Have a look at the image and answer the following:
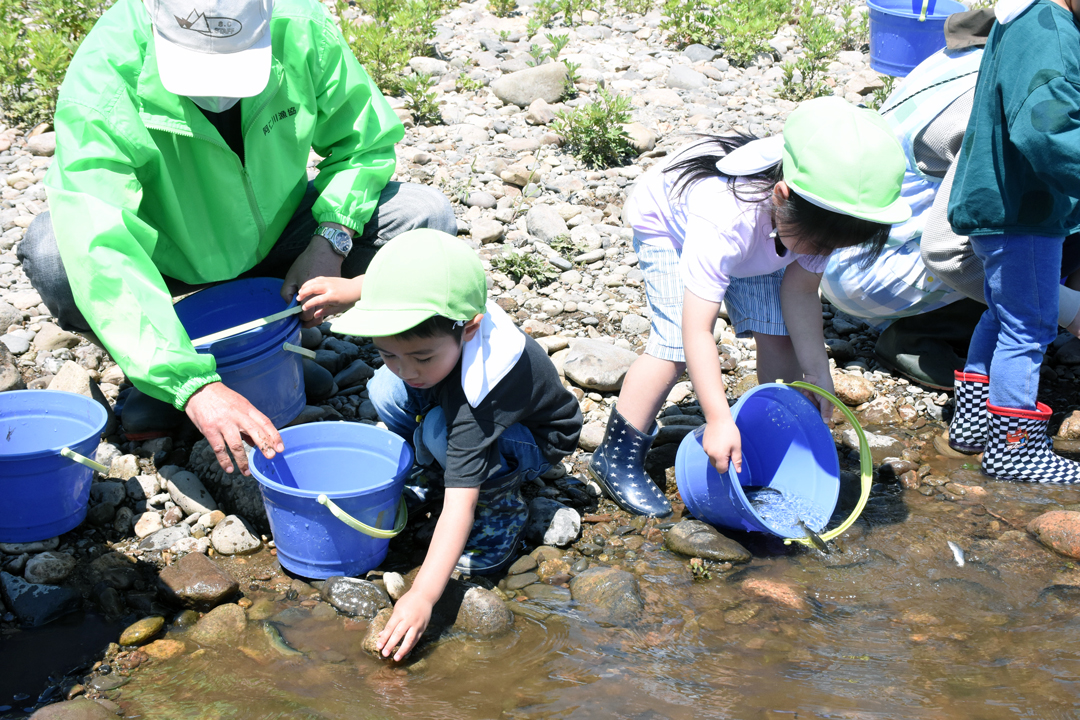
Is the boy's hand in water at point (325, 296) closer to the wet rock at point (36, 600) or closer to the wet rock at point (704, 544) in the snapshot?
the wet rock at point (36, 600)

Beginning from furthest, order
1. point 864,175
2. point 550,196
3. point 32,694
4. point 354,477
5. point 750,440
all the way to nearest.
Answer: point 550,196, point 750,440, point 354,477, point 864,175, point 32,694

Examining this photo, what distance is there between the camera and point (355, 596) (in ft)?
7.75

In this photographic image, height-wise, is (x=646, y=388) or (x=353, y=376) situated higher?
(x=646, y=388)

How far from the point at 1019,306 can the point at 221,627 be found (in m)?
2.56

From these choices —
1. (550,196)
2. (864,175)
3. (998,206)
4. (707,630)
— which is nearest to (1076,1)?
(998,206)

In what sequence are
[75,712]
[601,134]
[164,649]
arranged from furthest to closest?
[601,134], [164,649], [75,712]

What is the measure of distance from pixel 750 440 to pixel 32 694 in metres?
2.14

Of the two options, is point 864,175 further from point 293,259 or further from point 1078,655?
point 293,259

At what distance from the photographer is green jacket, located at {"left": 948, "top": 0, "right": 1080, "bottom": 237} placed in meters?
2.55

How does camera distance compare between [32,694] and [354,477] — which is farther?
[354,477]

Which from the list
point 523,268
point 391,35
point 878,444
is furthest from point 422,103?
point 878,444

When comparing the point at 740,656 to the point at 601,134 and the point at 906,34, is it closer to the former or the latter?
the point at 601,134

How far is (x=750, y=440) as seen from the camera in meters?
3.04

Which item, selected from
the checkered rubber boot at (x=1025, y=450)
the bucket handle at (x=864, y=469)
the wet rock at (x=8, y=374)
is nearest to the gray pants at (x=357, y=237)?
the wet rock at (x=8, y=374)
